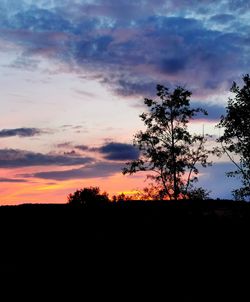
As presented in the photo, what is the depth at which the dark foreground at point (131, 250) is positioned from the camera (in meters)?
9.38

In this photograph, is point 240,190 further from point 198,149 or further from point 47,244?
point 47,244

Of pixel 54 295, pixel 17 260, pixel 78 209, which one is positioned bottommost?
pixel 54 295

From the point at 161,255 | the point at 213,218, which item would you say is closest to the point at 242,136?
the point at 213,218

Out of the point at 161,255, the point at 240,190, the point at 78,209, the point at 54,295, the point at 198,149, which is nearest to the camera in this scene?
the point at 54,295

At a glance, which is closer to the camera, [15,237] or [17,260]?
[17,260]

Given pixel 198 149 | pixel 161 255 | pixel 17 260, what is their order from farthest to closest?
pixel 198 149, pixel 161 255, pixel 17 260

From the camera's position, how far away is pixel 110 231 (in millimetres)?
10938

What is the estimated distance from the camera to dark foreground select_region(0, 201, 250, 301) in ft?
30.8

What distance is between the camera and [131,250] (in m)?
10.3

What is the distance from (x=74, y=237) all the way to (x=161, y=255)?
6.92ft

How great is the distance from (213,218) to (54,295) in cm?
540

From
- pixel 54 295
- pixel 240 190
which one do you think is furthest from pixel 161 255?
pixel 240 190

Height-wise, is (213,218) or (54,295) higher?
(213,218)

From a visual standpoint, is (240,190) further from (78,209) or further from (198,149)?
(78,209)
